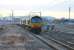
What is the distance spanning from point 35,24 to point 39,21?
3.74 feet

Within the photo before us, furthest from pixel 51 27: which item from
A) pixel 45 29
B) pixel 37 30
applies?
pixel 37 30

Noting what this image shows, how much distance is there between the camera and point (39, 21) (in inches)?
2105

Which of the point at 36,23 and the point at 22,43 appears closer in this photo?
the point at 22,43

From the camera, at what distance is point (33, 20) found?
5388 centimetres

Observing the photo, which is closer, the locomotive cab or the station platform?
the station platform

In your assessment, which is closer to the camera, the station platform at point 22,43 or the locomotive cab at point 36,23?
the station platform at point 22,43

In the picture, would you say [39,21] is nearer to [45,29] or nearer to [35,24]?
[35,24]

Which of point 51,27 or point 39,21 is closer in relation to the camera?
point 39,21

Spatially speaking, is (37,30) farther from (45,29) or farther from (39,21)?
(45,29)

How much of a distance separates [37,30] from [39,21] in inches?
84.3

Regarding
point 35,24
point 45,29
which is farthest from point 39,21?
point 45,29

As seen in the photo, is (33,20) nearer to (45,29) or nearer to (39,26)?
(39,26)

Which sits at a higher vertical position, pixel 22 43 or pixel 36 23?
pixel 36 23

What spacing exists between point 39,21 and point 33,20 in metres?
1.21
